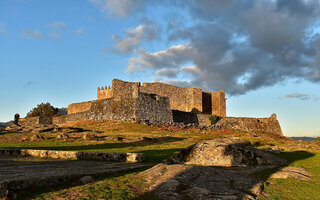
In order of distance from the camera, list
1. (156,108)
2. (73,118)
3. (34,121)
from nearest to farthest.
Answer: (156,108) → (73,118) → (34,121)

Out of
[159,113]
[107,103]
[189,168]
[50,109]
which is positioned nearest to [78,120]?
[107,103]

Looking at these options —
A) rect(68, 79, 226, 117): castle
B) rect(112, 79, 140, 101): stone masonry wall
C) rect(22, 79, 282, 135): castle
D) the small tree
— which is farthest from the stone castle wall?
the small tree

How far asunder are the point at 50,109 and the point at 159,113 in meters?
33.2

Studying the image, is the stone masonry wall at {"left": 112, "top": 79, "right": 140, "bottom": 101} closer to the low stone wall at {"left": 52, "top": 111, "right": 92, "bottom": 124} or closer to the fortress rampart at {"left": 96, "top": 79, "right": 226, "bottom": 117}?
the low stone wall at {"left": 52, "top": 111, "right": 92, "bottom": 124}

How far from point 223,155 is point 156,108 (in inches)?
1170

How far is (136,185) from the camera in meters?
6.14

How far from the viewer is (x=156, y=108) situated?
131 feet

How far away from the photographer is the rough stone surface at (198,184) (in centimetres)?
559

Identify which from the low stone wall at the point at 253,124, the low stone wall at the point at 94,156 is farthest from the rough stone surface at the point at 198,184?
the low stone wall at the point at 253,124

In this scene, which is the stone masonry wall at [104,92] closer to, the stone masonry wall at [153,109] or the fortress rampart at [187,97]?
the fortress rampart at [187,97]

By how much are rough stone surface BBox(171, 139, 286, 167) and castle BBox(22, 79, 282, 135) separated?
24403 mm

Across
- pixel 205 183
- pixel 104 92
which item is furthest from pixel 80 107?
pixel 205 183

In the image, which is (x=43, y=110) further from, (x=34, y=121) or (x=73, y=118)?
(x=73, y=118)

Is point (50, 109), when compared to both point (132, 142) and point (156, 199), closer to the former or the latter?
point (132, 142)
